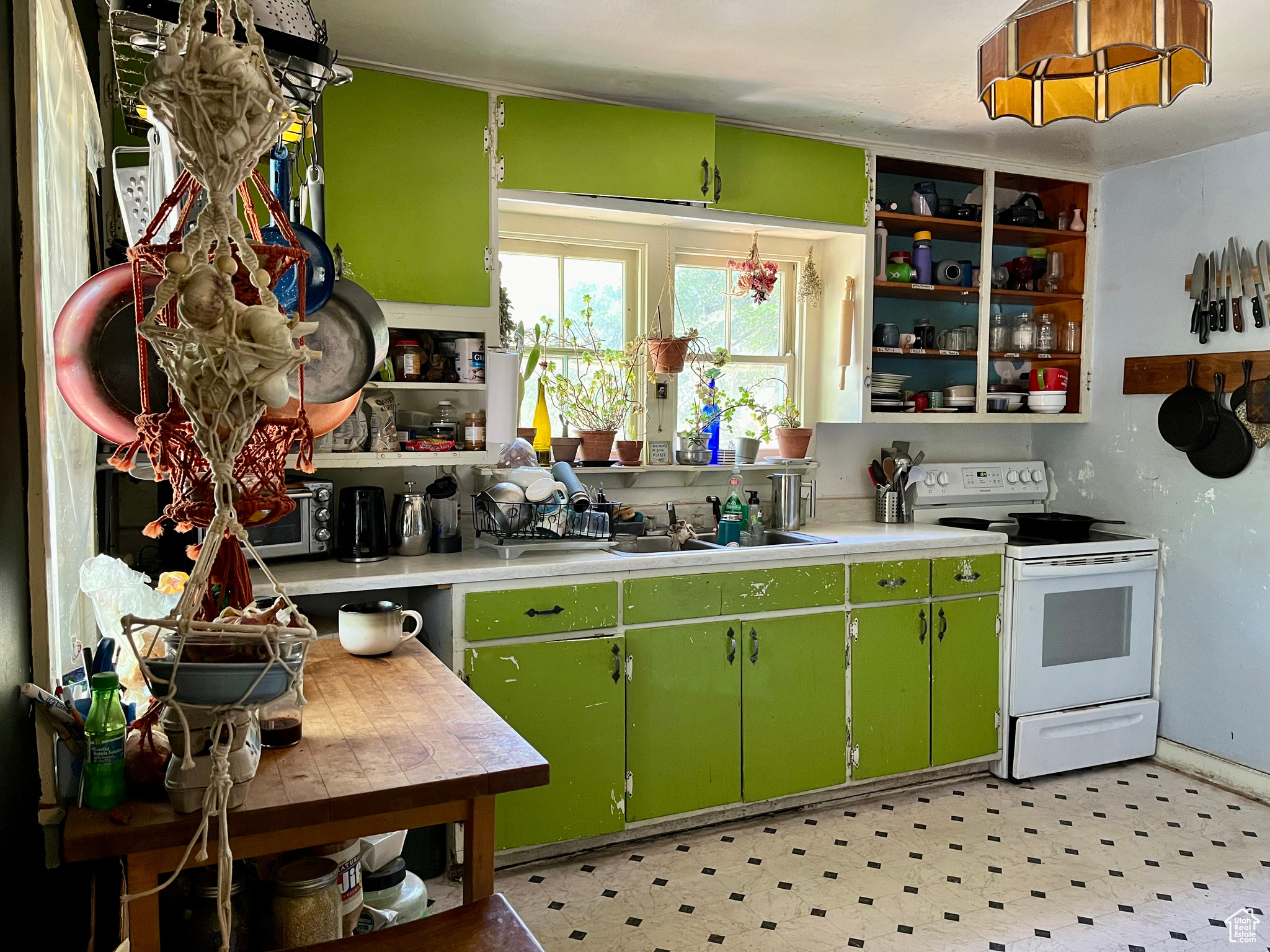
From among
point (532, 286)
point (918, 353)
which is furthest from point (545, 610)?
point (918, 353)

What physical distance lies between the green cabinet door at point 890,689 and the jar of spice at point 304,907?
229cm

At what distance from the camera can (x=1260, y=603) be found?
359cm

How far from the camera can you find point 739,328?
398cm

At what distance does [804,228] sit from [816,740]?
1954 millimetres

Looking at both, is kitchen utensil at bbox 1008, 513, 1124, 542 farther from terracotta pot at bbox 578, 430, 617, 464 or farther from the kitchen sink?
terracotta pot at bbox 578, 430, 617, 464

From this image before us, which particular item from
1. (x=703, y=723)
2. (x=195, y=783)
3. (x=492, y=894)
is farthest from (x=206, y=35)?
(x=703, y=723)

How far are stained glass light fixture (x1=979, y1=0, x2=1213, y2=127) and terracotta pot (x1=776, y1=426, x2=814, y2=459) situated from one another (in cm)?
184

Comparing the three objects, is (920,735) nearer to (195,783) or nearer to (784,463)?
(784,463)

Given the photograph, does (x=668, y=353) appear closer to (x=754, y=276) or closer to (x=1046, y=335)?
(x=754, y=276)

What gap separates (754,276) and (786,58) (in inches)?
42.2

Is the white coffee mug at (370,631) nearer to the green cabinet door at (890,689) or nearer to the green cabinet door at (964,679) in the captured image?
the green cabinet door at (890,689)

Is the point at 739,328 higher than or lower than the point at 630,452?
higher

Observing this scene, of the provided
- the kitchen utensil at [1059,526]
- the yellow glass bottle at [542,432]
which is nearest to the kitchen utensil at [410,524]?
the yellow glass bottle at [542,432]

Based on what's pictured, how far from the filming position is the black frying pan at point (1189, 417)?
12.2ft
